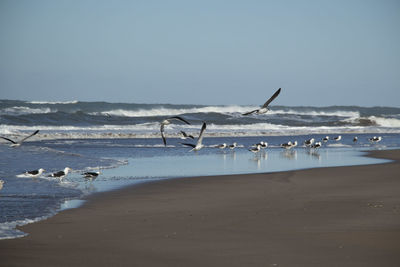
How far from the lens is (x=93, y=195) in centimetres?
1116

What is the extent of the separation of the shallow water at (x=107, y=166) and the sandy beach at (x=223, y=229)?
26.6 inches

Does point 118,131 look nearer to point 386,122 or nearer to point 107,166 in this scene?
point 107,166

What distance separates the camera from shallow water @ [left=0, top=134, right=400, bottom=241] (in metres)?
10.0

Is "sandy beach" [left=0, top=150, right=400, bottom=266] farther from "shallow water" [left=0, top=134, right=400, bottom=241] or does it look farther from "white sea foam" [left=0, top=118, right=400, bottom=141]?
"white sea foam" [left=0, top=118, right=400, bottom=141]

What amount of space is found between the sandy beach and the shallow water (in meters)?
0.68

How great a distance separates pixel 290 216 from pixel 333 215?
63cm

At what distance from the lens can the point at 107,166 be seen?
16547 millimetres

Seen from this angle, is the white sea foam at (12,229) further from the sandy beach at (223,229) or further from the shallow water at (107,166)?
the sandy beach at (223,229)

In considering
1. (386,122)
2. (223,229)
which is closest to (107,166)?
(223,229)

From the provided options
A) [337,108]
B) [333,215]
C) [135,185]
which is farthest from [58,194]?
[337,108]

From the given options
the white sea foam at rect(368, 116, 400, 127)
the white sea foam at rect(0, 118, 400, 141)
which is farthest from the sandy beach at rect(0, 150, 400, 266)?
the white sea foam at rect(368, 116, 400, 127)

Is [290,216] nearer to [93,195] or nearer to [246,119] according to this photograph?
[93,195]

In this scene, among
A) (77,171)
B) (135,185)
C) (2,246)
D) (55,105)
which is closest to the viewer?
(2,246)

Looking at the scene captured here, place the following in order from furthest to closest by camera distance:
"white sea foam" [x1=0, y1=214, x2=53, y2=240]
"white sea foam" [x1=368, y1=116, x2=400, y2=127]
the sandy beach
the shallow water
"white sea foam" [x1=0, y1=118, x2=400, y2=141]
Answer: "white sea foam" [x1=368, y1=116, x2=400, y2=127] < "white sea foam" [x1=0, y1=118, x2=400, y2=141] < the shallow water < "white sea foam" [x1=0, y1=214, x2=53, y2=240] < the sandy beach
